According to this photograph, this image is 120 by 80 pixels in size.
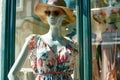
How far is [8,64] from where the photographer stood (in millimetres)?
2123

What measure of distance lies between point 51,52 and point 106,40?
533 mm

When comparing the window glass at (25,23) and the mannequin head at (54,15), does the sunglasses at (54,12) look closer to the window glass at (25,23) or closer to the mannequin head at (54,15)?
the mannequin head at (54,15)

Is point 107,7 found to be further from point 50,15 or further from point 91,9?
point 50,15

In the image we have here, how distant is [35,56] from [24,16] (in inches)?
26.8

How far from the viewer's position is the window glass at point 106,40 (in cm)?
199

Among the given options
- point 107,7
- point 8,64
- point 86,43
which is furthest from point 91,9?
→ point 8,64

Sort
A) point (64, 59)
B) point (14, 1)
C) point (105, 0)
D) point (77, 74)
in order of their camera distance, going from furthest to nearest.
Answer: point (14, 1)
point (105, 0)
point (77, 74)
point (64, 59)

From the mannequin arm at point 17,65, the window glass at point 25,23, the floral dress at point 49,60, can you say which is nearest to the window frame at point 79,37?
the window glass at point 25,23

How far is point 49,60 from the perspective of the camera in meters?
1.65

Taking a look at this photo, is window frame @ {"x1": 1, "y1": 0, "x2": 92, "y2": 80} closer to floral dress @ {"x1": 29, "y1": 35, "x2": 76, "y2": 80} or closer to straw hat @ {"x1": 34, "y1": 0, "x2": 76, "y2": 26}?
straw hat @ {"x1": 34, "y1": 0, "x2": 76, "y2": 26}

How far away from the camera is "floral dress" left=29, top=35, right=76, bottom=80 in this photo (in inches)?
64.9

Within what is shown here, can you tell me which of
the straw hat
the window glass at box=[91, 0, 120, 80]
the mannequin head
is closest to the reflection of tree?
the window glass at box=[91, 0, 120, 80]

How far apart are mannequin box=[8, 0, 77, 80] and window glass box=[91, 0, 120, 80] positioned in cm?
32

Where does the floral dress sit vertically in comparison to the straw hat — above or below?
below
